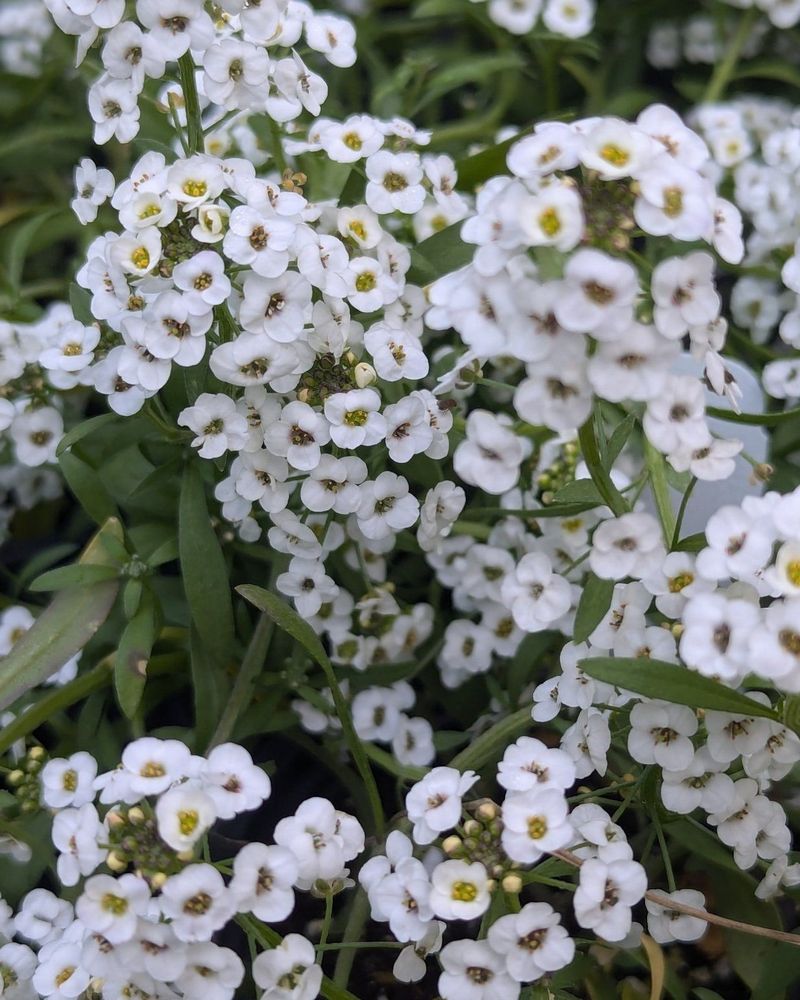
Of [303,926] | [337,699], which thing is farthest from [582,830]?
[303,926]

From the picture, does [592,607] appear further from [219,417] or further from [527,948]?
[219,417]

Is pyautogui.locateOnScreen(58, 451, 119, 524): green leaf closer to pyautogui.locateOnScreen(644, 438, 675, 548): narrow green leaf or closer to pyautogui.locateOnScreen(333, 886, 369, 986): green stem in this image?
pyautogui.locateOnScreen(333, 886, 369, 986): green stem

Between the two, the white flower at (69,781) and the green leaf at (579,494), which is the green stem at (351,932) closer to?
the white flower at (69,781)

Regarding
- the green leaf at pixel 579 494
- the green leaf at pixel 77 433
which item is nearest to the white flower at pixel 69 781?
the green leaf at pixel 77 433

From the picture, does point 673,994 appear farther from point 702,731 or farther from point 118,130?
point 118,130

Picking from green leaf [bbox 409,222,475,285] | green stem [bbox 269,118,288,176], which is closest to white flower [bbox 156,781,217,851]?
green leaf [bbox 409,222,475,285]
